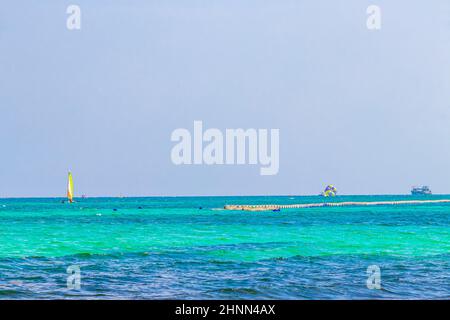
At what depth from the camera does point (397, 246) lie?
44.2 meters

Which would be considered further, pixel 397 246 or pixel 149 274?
pixel 397 246

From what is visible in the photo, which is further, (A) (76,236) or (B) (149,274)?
(A) (76,236)

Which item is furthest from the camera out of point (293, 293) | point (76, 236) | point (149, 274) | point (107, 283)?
point (76, 236)
